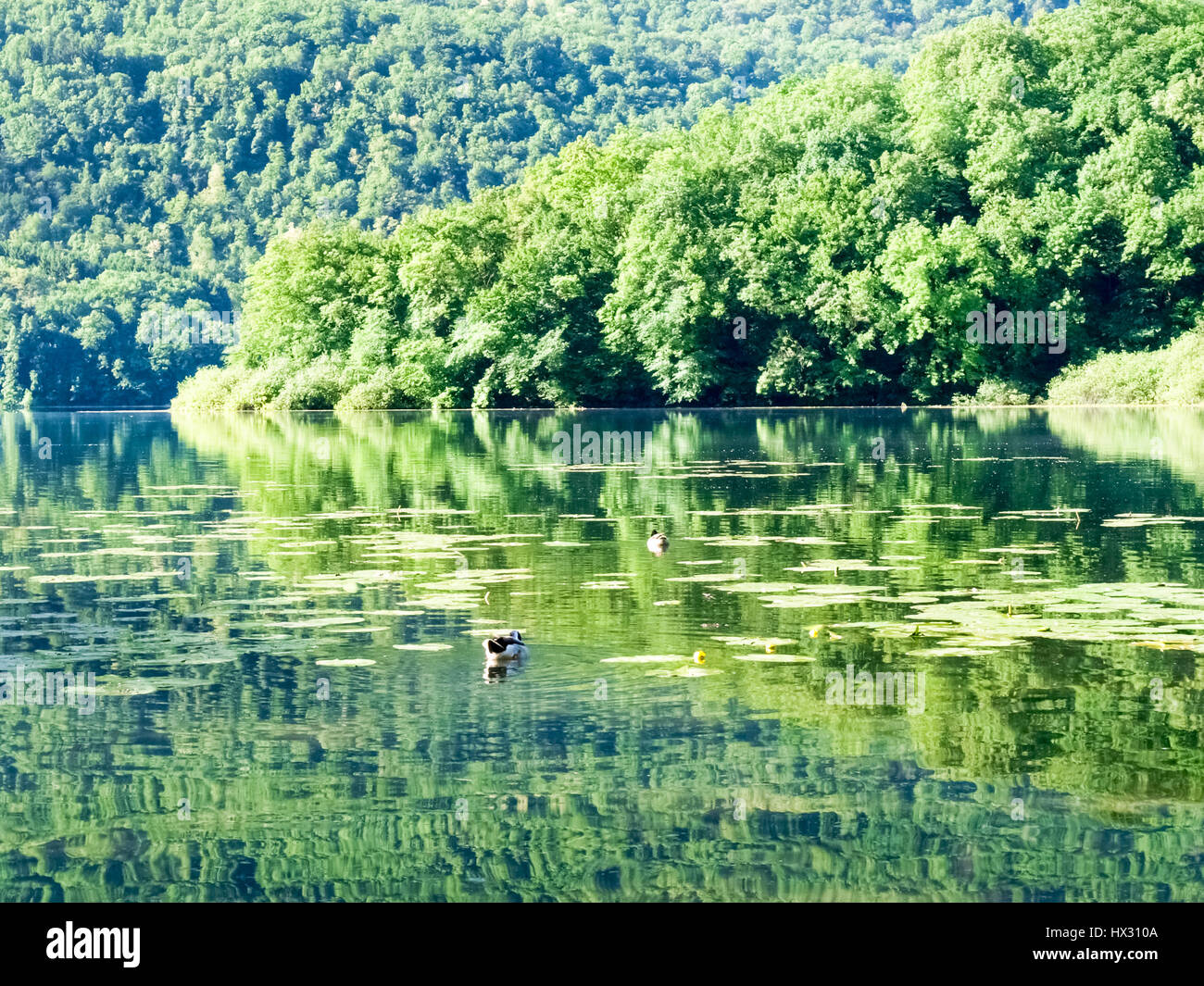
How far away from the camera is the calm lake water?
25.7ft

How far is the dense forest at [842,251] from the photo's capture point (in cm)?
6200

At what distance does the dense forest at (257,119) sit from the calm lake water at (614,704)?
109m

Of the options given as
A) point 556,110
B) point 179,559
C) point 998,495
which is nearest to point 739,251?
point 998,495

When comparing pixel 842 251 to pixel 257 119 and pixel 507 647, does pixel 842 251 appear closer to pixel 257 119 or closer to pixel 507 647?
pixel 507 647

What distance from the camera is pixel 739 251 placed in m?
65.6

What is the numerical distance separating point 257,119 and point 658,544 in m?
140

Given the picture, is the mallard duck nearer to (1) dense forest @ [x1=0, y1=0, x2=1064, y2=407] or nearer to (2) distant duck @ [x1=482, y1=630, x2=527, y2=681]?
(2) distant duck @ [x1=482, y1=630, x2=527, y2=681]
